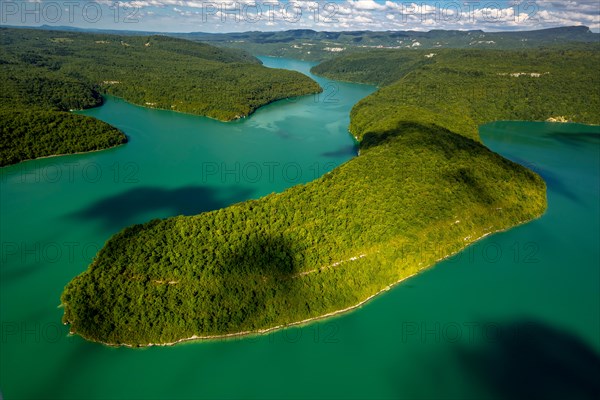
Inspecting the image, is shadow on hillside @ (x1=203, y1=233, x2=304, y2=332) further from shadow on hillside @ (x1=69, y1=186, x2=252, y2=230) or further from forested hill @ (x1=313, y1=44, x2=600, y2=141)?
forested hill @ (x1=313, y1=44, x2=600, y2=141)

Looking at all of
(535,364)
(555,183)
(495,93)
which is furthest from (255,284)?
(495,93)

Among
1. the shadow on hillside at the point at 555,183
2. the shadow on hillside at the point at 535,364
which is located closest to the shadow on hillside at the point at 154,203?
the shadow on hillside at the point at 535,364

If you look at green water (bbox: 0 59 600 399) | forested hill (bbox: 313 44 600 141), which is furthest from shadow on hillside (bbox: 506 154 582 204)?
forested hill (bbox: 313 44 600 141)

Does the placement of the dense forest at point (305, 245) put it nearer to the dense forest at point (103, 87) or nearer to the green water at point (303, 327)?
the green water at point (303, 327)

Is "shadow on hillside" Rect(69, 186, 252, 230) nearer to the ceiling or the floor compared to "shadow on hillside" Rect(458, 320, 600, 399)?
nearer to the ceiling

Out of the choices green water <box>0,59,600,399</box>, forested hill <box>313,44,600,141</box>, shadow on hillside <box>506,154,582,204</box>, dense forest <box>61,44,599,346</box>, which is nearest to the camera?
green water <box>0,59,600,399</box>

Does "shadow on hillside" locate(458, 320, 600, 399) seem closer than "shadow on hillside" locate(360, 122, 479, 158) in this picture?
Yes
